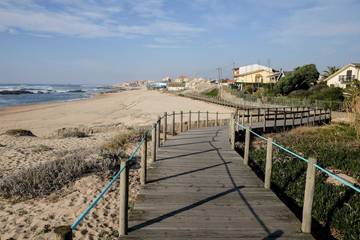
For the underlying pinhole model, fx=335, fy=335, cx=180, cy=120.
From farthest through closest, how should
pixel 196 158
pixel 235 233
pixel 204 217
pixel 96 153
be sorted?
pixel 96 153
pixel 196 158
pixel 204 217
pixel 235 233

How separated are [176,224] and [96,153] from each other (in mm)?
7298

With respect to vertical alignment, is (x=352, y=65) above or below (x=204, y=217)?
above

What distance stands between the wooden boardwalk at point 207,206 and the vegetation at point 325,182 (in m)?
0.96

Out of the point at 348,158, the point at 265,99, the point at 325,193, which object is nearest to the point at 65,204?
the point at 325,193

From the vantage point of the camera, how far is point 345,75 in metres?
53.6

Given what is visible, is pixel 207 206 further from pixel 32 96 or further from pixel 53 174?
pixel 32 96

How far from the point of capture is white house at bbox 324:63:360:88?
51647 millimetres

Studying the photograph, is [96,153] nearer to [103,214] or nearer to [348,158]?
[103,214]

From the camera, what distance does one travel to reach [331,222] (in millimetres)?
6207

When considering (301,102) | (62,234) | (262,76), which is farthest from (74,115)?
(262,76)

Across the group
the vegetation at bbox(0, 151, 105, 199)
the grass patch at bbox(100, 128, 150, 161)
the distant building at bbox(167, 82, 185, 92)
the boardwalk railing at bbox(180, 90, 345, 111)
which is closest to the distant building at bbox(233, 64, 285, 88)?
the boardwalk railing at bbox(180, 90, 345, 111)

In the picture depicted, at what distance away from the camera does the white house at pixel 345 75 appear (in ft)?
169

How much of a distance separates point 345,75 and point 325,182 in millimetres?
51509

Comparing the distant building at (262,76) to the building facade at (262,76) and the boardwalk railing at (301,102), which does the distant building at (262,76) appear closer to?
the building facade at (262,76)
